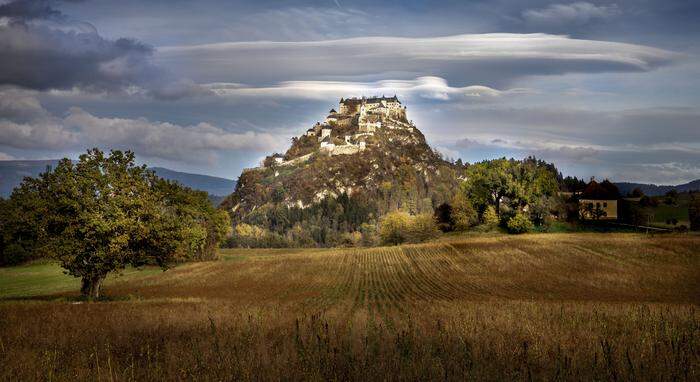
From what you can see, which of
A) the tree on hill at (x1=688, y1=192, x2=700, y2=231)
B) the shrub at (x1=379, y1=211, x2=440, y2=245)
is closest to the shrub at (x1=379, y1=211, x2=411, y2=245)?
the shrub at (x1=379, y1=211, x2=440, y2=245)

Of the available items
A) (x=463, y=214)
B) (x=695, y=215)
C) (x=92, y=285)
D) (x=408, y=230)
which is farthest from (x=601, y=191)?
(x=92, y=285)

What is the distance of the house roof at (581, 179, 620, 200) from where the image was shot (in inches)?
4788

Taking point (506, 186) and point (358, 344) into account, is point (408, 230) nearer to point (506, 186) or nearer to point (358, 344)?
point (506, 186)

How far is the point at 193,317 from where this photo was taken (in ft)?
46.4

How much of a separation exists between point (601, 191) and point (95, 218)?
120991mm

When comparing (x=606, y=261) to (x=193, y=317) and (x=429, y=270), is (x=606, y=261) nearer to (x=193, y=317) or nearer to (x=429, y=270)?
(x=429, y=270)

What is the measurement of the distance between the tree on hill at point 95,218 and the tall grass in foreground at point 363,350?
72.0ft

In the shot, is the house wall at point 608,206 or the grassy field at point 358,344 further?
the house wall at point 608,206

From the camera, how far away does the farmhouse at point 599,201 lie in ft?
379

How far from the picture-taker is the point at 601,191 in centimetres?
12219

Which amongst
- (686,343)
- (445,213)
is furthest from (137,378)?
(445,213)

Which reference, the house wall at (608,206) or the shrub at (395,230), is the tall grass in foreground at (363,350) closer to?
the shrub at (395,230)

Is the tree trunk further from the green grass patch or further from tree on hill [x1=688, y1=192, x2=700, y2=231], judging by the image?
tree on hill [x1=688, y1=192, x2=700, y2=231]

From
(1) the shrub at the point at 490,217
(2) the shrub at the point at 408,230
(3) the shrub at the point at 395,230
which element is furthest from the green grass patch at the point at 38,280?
(1) the shrub at the point at 490,217
